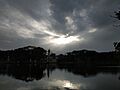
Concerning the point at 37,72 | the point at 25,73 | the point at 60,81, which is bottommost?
the point at 60,81

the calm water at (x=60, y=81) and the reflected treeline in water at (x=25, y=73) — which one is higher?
the reflected treeline in water at (x=25, y=73)

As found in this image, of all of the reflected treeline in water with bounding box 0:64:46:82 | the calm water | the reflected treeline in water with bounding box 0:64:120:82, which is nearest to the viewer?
the calm water

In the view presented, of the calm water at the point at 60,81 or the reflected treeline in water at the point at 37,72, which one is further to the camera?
the reflected treeline in water at the point at 37,72

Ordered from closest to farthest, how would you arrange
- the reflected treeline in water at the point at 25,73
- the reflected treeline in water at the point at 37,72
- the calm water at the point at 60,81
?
the calm water at the point at 60,81 → the reflected treeline in water at the point at 25,73 → the reflected treeline in water at the point at 37,72

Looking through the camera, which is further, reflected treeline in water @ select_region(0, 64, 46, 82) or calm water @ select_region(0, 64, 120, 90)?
reflected treeline in water @ select_region(0, 64, 46, 82)

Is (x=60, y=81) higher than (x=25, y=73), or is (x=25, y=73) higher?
(x=25, y=73)

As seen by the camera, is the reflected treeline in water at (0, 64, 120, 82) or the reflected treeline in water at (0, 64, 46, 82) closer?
the reflected treeline in water at (0, 64, 46, 82)

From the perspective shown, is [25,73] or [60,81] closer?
[60,81]

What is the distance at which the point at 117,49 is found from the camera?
21.8 meters

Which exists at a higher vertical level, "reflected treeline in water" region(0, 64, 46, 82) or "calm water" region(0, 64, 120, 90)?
"reflected treeline in water" region(0, 64, 46, 82)

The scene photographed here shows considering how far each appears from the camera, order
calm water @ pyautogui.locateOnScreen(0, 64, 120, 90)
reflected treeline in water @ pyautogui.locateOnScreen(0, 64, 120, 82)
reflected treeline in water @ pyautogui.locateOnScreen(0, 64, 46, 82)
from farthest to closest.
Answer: reflected treeline in water @ pyautogui.locateOnScreen(0, 64, 120, 82) → reflected treeline in water @ pyautogui.locateOnScreen(0, 64, 46, 82) → calm water @ pyautogui.locateOnScreen(0, 64, 120, 90)

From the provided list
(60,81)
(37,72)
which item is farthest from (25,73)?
(60,81)

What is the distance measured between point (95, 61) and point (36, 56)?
201ft

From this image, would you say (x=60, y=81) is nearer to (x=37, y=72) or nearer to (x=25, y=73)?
(x=25, y=73)
